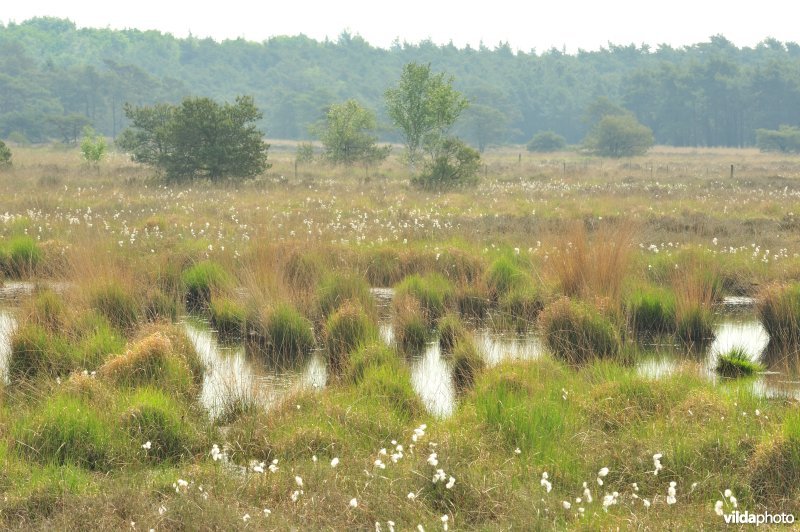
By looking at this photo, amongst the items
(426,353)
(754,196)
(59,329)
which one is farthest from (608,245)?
(754,196)

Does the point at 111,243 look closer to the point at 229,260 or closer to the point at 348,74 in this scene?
the point at 229,260

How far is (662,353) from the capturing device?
35.6ft

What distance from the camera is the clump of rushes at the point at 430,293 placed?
492 inches

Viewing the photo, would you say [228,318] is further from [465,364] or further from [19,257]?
[19,257]

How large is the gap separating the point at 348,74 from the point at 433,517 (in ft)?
523

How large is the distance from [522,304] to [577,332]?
218 cm

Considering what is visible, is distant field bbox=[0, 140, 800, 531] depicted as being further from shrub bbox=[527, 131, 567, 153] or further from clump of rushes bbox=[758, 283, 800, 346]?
shrub bbox=[527, 131, 567, 153]

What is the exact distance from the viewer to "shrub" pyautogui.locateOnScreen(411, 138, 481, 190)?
3216 cm

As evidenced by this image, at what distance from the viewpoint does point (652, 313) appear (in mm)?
12125

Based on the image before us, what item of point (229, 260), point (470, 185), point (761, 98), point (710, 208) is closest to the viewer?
point (229, 260)

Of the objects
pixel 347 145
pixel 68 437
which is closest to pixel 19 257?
pixel 68 437

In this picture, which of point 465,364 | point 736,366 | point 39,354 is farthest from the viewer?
point 736,366

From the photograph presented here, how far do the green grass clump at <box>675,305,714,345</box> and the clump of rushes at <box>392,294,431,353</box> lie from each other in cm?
329

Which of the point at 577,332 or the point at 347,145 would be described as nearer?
the point at 577,332
